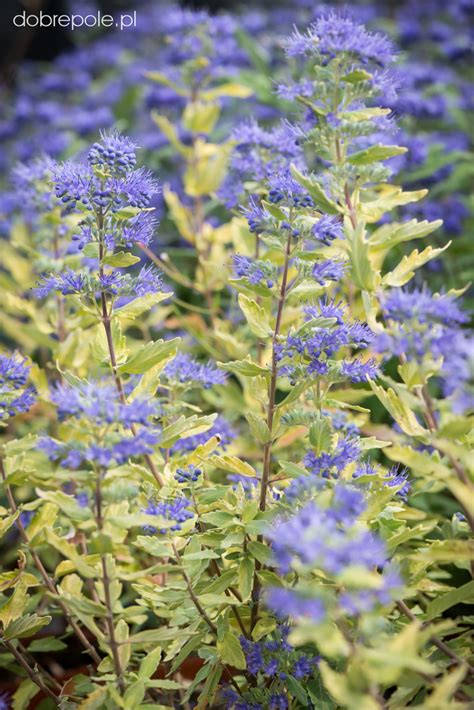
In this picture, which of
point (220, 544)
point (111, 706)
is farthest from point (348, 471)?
point (111, 706)

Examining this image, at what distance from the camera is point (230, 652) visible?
3.67 ft

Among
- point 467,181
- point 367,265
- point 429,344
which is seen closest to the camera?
point 429,344

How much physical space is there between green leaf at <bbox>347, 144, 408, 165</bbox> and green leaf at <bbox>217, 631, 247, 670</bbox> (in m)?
0.71

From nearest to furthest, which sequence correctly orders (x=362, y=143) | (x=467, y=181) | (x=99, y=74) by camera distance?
1. (x=362, y=143)
2. (x=467, y=181)
3. (x=99, y=74)

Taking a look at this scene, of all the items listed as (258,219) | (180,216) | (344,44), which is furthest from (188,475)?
(180,216)

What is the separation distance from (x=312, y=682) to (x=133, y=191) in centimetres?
77

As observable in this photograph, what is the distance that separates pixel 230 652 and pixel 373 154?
75 cm

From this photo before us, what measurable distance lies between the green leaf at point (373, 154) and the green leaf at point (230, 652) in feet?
2.33

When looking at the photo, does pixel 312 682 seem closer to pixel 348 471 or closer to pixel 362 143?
pixel 348 471

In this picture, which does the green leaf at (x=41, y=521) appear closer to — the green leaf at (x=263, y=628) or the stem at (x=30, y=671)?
the stem at (x=30, y=671)

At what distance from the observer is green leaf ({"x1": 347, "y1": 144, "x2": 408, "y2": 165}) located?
1162mm

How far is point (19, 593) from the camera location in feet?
4.13

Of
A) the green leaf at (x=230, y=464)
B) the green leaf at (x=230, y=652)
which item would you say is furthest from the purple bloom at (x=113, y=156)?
the green leaf at (x=230, y=652)

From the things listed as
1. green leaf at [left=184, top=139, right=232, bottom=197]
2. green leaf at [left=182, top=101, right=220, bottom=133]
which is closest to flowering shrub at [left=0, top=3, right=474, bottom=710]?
green leaf at [left=184, top=139, right=232, bottom=197]
